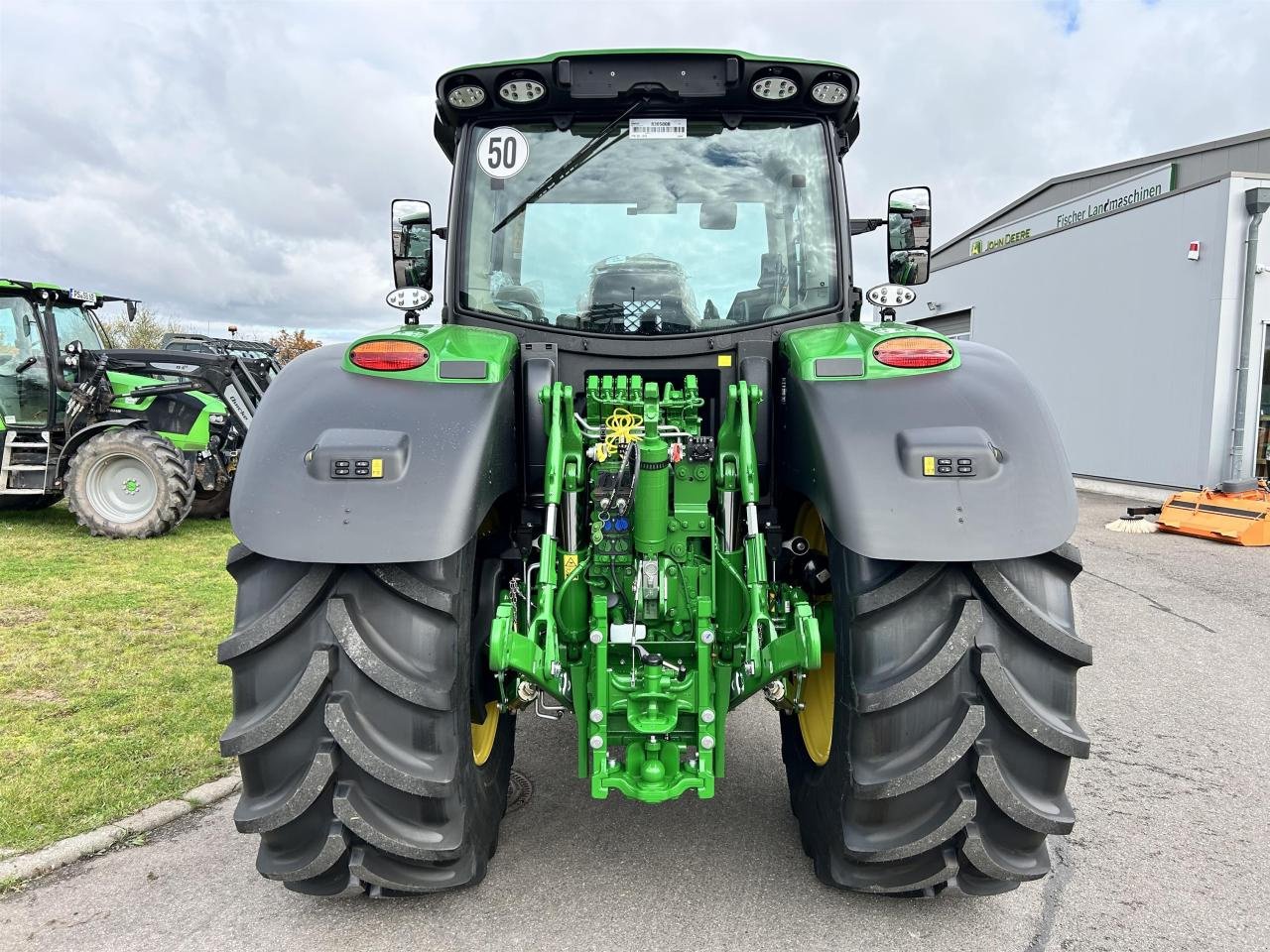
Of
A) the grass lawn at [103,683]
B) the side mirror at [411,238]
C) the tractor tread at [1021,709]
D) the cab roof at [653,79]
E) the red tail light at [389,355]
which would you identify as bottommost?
the grass lawn at [103,683]

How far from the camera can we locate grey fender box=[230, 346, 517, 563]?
209 centimetres

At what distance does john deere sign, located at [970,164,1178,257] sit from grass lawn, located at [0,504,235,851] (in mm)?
15380

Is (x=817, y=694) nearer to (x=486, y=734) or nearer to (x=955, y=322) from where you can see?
(x=486, y=734)

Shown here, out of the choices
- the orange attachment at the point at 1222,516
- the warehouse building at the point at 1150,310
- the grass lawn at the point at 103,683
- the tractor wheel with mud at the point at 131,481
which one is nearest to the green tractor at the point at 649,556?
the grass lawn at the point at 103,683

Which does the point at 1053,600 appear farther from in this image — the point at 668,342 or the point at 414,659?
the point at 414,659

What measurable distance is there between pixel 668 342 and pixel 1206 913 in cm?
241

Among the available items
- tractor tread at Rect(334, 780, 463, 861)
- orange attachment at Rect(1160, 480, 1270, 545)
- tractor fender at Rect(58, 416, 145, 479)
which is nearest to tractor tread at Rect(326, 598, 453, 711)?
tractor tread at Rect(334, 780, 463, 861)

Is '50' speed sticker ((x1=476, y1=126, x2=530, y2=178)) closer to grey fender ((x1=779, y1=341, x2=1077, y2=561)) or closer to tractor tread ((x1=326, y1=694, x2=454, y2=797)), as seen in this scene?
grey fender ((x1=779, y1=341, x2=1077, y2=561))

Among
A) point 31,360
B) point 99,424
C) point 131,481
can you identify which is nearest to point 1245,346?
point 131,481

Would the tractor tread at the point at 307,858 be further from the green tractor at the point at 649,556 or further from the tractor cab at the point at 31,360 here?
the tractor cab at the point at 31,360

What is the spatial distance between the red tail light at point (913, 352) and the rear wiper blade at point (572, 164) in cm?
126

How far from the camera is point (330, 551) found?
2.06 m

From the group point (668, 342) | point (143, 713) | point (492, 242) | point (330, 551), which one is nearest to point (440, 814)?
point (330, 551)

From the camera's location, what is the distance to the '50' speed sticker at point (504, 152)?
3.02 m
